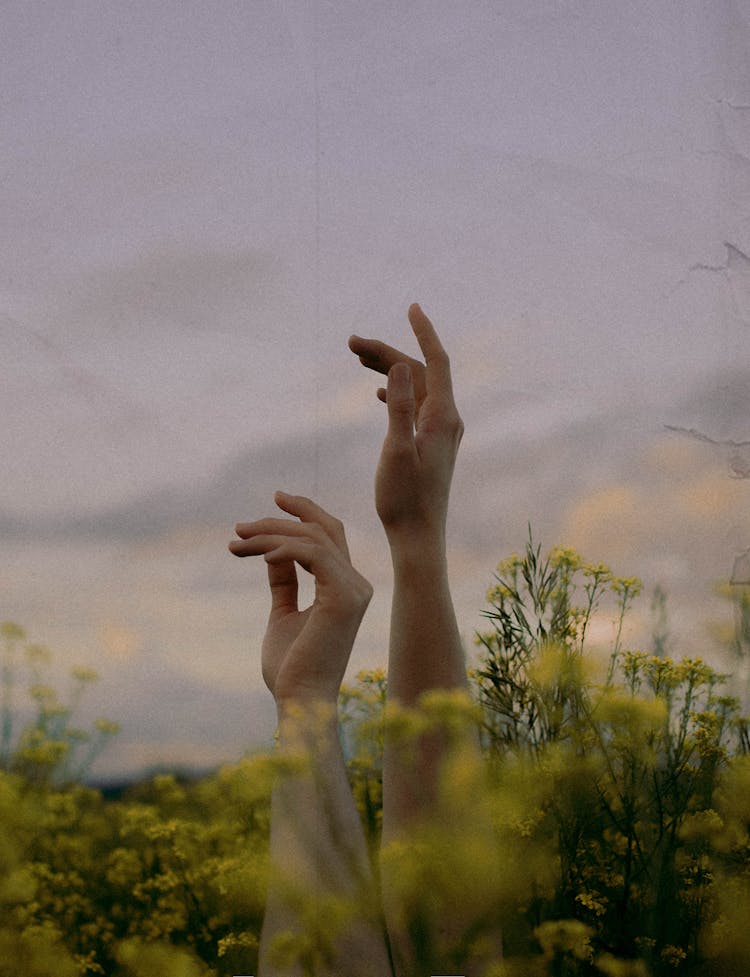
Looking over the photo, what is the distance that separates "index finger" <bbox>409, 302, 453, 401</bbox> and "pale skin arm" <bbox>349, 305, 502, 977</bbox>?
6 cm

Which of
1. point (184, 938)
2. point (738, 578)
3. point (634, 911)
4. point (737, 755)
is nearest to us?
point (634, 911)

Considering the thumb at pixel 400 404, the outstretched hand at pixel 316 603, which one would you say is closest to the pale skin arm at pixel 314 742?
the outstretched hand at pixel 316 603

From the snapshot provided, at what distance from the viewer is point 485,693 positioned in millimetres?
A: 1601

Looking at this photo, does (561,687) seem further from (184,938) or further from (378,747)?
(184,938)

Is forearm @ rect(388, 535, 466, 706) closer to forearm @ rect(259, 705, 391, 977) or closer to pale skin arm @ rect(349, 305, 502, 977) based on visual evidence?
pale skin arm @ rect(349, 305, 502, 977)

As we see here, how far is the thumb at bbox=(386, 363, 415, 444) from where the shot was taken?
1.31m

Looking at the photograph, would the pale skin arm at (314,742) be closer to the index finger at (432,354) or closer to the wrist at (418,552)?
the wrist at (418,552)

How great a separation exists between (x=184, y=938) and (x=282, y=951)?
0.89 m

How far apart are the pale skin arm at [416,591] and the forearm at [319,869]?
126 millimetres

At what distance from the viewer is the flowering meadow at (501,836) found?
98 centimetres

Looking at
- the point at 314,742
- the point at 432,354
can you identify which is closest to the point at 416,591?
the point at 314,742

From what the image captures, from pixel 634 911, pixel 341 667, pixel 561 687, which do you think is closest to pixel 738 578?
pixel 561 687

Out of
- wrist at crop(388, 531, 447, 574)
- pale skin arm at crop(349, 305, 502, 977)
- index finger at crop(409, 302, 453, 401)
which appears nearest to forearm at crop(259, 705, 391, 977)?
pale skin arm at crop(349, 305, 502, 977)

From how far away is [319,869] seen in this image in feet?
3.13
